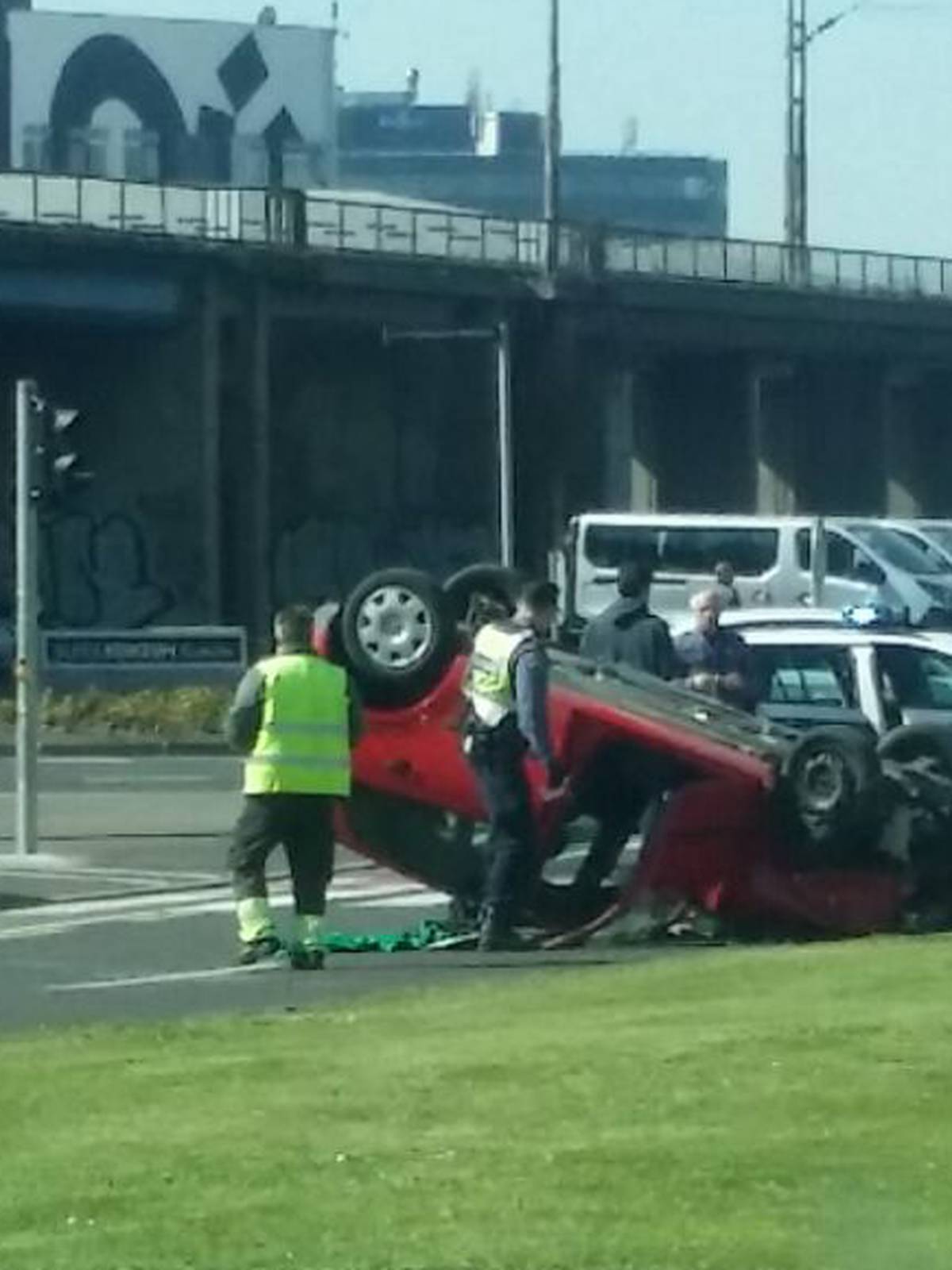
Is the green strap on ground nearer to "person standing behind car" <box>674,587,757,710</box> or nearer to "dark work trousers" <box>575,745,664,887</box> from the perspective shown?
"dark work trousers" <box>575,745,664,887</box>

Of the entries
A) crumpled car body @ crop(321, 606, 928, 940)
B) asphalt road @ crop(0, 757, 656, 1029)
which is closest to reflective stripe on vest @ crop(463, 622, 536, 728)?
crumpled car body @ crop(321, 606, 928, 940)

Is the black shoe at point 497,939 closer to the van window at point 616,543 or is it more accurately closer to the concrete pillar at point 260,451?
the van window at point 616,543

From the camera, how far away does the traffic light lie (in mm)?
25469

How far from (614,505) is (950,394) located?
13221 millimetres

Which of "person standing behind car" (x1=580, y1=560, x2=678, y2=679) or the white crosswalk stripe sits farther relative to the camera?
"person standing behind car" (x1=580, y1=560, x2=678, y2=679)

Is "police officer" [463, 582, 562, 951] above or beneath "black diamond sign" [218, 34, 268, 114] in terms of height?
beneath

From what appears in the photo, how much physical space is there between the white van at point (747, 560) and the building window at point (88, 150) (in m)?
44.7

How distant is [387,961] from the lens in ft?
62.2

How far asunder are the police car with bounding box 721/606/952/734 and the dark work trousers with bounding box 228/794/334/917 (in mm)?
5736

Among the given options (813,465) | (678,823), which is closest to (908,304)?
(813,465)

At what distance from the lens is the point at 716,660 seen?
23.3 meters

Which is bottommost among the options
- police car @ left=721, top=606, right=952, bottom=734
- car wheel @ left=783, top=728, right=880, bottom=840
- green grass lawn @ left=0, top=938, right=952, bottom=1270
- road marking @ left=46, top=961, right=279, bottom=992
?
road marking @ left=46, top=961, right=279, bottom=992

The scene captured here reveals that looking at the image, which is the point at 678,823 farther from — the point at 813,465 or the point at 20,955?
the point at 813,465

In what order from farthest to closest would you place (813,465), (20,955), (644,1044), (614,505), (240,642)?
(813,465), (614,505), (240,642), (20,955), (644,1044)
